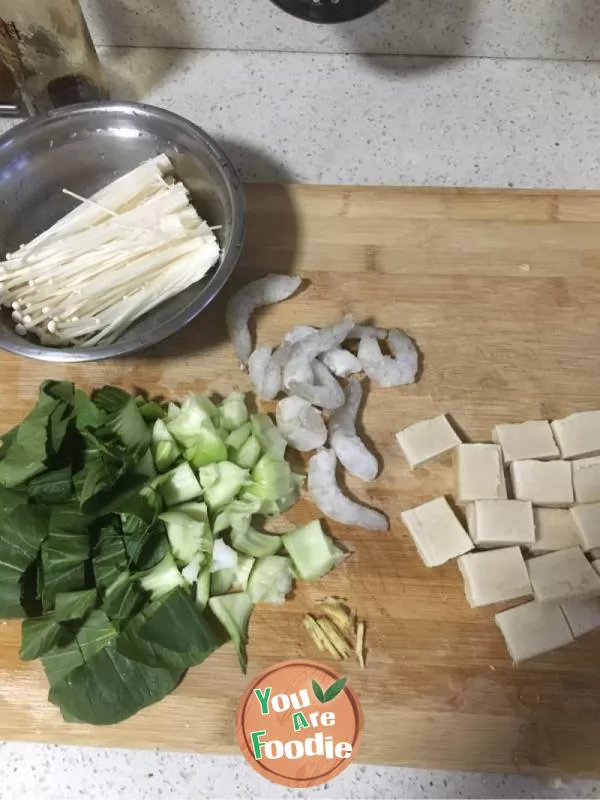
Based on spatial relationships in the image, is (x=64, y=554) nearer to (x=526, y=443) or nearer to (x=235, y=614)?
(x=235, y=614)

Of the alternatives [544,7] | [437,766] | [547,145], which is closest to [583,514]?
[437,766]

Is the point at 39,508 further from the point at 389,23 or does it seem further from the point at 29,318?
the point at 389,23

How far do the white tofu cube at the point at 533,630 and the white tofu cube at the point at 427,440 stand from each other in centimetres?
29

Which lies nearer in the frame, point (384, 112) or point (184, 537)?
point (184, 537)

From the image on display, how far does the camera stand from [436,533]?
4.23 feet

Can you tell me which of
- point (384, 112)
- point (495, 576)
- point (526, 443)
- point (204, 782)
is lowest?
point (204, 782)

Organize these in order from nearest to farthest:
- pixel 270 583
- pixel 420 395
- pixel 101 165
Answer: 1. pixel 270 583
2. pixel 420 395
3. pixel 101 165

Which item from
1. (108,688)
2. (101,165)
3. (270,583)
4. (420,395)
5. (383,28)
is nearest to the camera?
(108,688)

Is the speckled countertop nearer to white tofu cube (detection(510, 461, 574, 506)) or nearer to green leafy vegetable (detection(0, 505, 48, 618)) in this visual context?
white tofu cube (detection(510, 461, 574, 506))

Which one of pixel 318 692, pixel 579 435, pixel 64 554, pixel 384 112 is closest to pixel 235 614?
pixel 318 692

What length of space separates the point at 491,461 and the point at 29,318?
0.88 meters

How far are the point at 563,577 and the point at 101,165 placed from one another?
3.86 feet

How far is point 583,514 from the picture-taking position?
50.8 inches

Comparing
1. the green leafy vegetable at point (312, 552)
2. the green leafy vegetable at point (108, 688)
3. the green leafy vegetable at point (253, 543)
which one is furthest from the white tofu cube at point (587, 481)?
the green leafy vegetable at point (108, 688)
